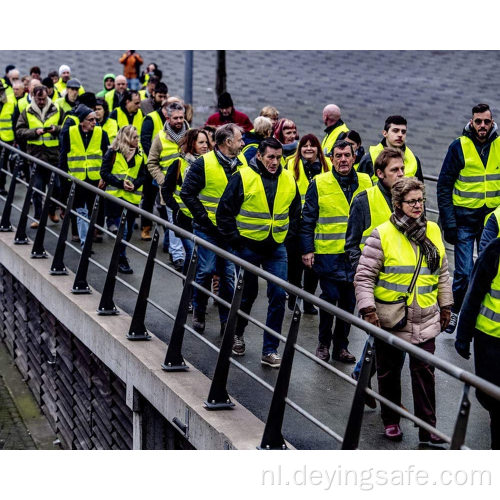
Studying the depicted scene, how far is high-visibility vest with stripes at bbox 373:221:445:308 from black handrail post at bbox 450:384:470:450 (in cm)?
198

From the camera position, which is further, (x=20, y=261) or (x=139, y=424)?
(x=20, y=261)

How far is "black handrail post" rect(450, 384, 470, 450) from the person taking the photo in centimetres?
432

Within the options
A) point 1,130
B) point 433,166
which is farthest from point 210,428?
point 433,166

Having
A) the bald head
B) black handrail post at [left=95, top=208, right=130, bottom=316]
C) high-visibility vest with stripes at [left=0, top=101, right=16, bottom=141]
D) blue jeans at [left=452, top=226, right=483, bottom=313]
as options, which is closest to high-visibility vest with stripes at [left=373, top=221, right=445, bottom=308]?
blue jeans at [left=452, top=226, right=483, bottom=313]

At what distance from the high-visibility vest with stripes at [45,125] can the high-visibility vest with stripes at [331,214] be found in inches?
239

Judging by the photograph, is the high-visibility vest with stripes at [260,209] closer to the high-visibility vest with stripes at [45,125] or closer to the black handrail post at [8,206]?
the black handrail post at [8,206]

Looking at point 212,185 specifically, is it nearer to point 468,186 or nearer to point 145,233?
point 468,186

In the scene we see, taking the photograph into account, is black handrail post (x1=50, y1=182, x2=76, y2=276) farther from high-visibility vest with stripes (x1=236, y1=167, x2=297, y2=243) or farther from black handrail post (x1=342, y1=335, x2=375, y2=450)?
black handrail post (x1=342, y1=335, x2=375, y2=450)

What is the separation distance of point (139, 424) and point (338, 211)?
2199 millimetres

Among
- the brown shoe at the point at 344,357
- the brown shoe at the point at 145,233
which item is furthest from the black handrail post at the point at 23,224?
the brown shoe at the point at 344,357

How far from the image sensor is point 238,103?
2611 centimetres

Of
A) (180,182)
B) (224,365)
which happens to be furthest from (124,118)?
(224,365)

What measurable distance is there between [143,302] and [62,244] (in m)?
2.26
